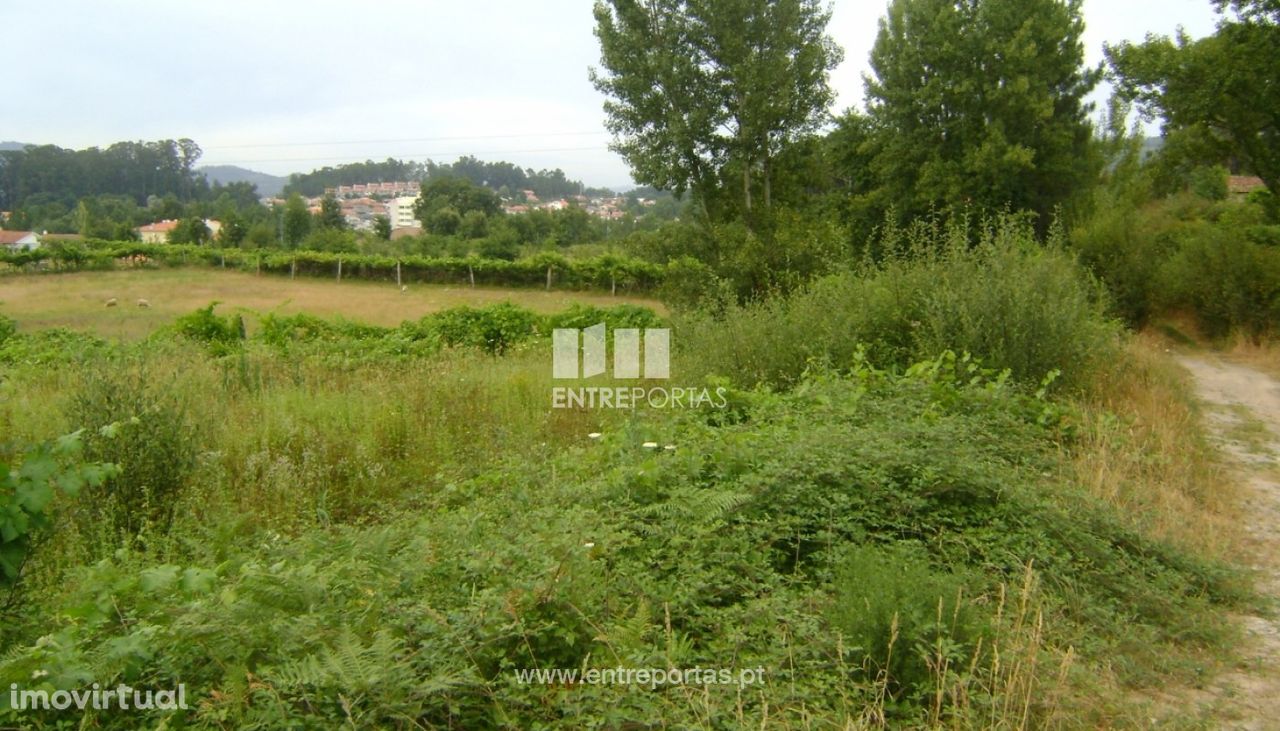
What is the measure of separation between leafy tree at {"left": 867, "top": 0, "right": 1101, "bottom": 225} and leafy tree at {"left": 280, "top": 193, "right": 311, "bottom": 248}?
41966mm

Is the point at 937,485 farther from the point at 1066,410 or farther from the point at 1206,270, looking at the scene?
the point at 1206,270

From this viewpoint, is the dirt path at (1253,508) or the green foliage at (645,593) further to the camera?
the dirt path at (1253,508)

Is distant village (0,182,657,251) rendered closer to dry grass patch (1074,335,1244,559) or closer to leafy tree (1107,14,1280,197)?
leafy tree (1107,14,1280,197)

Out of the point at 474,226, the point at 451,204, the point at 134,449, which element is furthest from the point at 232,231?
the point at 134,449

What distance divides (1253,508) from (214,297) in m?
33.4

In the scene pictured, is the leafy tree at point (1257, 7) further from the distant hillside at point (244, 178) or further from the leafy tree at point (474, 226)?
the distant hillside at point (244, 178)

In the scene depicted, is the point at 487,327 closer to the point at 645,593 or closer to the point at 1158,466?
the point at 1158,466

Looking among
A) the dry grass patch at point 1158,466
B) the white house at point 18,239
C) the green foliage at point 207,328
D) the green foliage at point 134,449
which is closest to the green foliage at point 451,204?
the white house at point 18,239

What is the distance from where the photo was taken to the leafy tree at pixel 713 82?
23016 millimetres

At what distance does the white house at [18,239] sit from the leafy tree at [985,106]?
37264mm

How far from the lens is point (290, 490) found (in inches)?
229

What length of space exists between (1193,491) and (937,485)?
252 cm

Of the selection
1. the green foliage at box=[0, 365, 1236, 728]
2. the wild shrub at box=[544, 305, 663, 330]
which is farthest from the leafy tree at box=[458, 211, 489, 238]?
the green foliage at box=[0, 365, 1236, 728]

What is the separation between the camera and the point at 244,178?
7962cm
